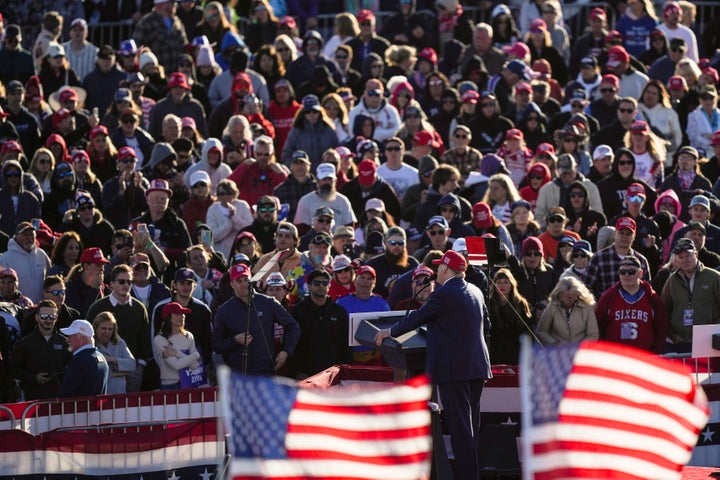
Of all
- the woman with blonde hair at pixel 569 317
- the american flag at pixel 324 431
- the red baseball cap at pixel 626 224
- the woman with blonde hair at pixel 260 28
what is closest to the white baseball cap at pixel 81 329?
the woman with blonde hair at pixel 569 317

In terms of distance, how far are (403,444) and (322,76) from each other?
1419 cm

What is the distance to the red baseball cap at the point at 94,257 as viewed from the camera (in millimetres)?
16516

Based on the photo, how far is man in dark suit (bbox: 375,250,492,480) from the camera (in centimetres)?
1277

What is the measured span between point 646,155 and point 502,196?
2745mm

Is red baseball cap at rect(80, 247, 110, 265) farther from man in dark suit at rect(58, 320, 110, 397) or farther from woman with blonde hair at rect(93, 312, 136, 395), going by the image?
man in dark suit at rect(58, 320, 110, 397)

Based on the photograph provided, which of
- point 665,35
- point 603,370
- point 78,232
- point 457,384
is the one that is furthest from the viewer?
point 665,35

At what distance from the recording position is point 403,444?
8898 millimetres

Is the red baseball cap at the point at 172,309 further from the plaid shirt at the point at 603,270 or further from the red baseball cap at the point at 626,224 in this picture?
the red baseball cap at the point at 626,224

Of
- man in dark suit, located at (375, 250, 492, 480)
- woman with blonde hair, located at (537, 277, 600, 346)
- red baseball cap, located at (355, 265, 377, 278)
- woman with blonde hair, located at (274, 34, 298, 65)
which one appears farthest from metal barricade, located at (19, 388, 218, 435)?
woman with blonde hair, located at (274, 34, 298, 65)

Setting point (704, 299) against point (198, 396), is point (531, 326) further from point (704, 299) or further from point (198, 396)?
point (198, 396)

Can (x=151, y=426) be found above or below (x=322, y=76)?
below

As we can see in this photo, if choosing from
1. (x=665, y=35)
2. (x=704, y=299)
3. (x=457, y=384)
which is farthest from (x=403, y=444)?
(x=665, y=35)

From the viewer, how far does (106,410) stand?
13516 millimetres

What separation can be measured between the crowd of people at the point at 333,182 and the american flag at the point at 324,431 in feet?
16.3
